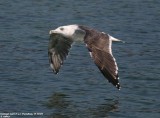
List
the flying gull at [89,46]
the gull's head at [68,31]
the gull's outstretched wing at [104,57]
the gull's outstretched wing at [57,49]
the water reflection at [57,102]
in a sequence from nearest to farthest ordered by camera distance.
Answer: the gull's outstretched wing at [104,57] < the flying gull at [89,46] < the water reflection at [57,102] < the gull's head at [68,31] < the gull's outstretched wing at [57,49]

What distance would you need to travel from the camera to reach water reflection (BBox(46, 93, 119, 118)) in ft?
55.1

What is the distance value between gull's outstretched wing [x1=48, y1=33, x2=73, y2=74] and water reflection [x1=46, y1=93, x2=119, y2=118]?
175cm

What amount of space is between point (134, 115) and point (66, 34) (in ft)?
11.6

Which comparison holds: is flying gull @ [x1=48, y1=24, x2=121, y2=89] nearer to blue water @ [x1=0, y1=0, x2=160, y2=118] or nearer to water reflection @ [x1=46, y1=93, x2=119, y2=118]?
blue water @ [x1=0, y1=0, x2=160, y2=118]

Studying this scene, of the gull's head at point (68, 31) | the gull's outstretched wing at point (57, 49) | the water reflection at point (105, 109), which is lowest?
the water reflection at point (105, 109)

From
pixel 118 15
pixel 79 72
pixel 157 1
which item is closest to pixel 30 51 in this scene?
pixel 79 72

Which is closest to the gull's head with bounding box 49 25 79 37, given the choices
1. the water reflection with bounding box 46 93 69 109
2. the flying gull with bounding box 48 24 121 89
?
the flying gull with bounding box 48 24 121 89

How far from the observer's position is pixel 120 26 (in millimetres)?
26984

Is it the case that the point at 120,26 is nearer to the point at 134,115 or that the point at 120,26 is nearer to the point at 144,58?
the point at 144,58

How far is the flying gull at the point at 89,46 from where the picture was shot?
639 inches

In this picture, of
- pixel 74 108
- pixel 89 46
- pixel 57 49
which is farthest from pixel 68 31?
pixel 74 108

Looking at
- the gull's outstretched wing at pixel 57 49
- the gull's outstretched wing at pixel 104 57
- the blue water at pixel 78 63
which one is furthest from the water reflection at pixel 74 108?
the gull's outstretched wing at pixel 57 49

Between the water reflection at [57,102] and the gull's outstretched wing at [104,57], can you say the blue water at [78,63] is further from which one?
the gull's outstretched wing at [104,57]

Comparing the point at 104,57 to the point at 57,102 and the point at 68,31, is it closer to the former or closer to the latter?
the point at 57,102
